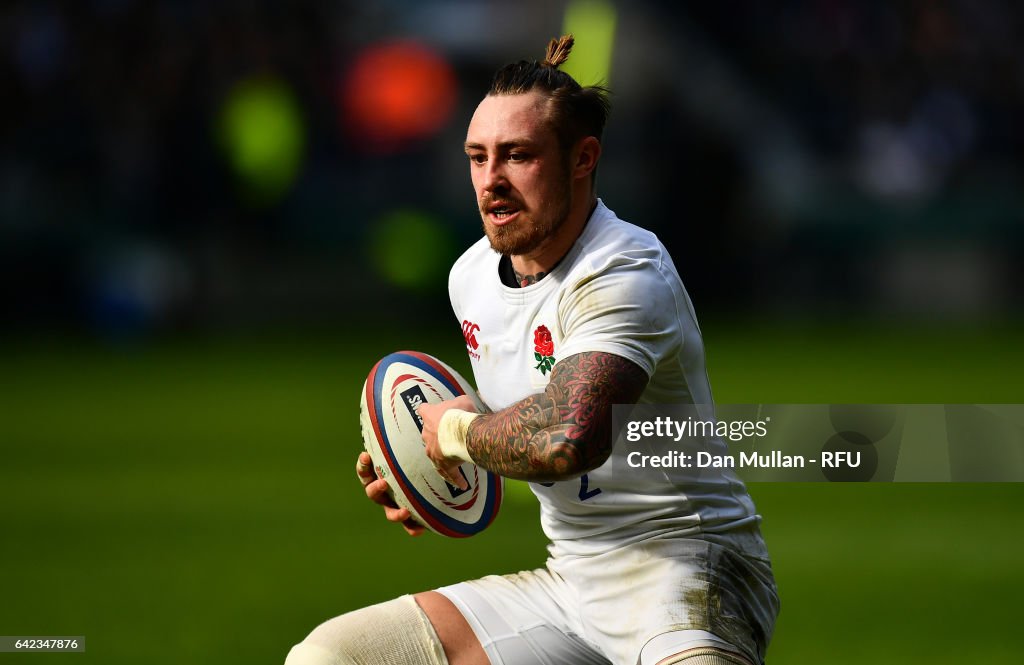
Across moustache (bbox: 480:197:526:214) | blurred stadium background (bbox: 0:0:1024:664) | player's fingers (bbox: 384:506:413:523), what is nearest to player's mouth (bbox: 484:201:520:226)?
moustache (bbox: 480:197:526:214)

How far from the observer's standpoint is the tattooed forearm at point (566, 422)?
422cm

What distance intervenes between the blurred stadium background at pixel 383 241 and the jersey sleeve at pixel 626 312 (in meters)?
4.70

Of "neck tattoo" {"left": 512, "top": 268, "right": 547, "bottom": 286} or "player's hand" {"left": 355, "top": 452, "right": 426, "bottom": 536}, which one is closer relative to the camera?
"neck tattoo" {"left": 512, "top": 268, "right": 547, "bottom": 286}

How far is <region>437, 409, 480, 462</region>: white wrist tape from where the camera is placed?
4523 millimetres

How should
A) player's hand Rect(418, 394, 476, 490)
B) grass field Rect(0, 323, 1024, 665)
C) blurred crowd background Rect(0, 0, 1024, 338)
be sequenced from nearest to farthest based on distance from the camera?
player's hand Rect(418, 394, 476, 490) < grass field Rect(0, 323, 1024, 665) < blurred crowd background Rect(0, 0, 1024, 338)

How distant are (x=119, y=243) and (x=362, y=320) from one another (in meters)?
3.31

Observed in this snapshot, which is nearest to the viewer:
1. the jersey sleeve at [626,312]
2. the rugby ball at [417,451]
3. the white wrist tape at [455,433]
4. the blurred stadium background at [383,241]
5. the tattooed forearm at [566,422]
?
the tattooed forearm at [566,422]

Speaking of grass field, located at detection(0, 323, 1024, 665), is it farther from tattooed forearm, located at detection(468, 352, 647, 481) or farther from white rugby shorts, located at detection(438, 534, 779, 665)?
tattooed forearm, located at detection(468, 352, 647, 481)

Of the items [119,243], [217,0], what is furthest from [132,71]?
[119,243]

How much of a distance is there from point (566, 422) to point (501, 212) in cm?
84

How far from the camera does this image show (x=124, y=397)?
1551cm

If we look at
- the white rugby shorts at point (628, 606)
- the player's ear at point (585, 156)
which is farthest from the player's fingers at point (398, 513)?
the player's ear at point (585, 156)

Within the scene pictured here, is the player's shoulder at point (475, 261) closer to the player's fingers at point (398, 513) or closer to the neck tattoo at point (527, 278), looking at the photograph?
the neck tattoo at point (527, 278)

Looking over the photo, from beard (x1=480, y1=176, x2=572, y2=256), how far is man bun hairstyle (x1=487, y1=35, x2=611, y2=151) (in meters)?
0.18
